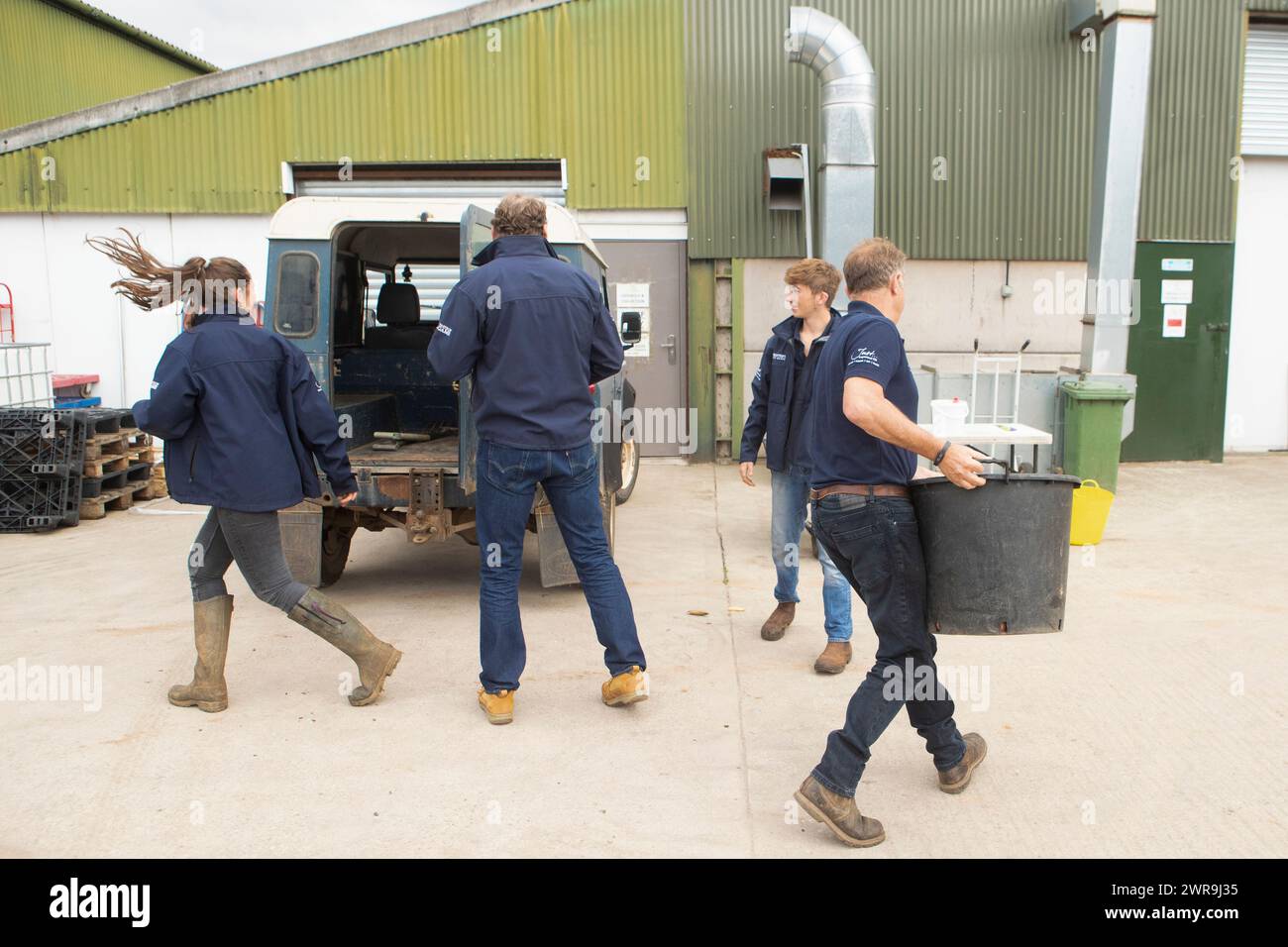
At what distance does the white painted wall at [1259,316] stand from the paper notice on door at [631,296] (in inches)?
255

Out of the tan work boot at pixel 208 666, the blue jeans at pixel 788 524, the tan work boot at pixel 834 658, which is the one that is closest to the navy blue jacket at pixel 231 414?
the tan work boot at pixel 208 666

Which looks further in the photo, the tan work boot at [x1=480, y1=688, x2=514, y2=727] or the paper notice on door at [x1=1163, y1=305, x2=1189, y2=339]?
the paper notice on door at [x1=1163, y1=305, x2=1189, y2=339]

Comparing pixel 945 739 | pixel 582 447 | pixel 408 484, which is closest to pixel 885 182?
pixel 408 484

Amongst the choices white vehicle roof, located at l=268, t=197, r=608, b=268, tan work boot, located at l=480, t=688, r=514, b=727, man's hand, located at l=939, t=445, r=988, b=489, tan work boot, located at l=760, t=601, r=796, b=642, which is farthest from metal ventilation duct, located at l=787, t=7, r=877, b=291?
man's hand, located at l=939, t=445, r=988, b=489

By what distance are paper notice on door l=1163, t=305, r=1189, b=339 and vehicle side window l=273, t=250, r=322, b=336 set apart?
9.31 metres

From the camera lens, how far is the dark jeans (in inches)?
137

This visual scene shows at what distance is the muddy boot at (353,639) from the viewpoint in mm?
4598

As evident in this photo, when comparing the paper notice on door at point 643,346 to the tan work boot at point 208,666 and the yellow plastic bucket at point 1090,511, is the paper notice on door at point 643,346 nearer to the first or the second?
the yellow plastic bucket at point 1090,511

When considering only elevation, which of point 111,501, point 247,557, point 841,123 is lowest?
point 111,501

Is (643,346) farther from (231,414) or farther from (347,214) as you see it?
(231,414)

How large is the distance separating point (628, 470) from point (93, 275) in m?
6.41

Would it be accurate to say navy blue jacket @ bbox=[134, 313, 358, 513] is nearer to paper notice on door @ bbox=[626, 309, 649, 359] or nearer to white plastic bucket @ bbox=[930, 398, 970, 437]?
white plastic bucket @ bbox=[930, 398, 970, 437]

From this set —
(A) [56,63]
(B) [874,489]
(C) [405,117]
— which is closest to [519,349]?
(B) [874,489]

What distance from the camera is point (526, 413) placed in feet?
14.4
